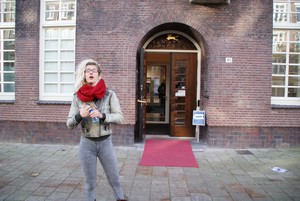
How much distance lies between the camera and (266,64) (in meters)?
7.91

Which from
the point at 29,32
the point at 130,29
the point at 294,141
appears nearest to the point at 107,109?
the point at 130,29

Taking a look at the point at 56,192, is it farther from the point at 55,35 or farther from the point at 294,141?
the point at 294,141

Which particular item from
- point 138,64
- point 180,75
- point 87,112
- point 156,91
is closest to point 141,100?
point 138,64

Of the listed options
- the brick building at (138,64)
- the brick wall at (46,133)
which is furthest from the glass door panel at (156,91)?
the brick wall at (46,133)

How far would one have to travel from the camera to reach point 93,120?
359 cm

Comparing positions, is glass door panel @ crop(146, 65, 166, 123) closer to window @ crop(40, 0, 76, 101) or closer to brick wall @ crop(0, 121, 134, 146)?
brick wall @ crop(0, 121, 134, 146)

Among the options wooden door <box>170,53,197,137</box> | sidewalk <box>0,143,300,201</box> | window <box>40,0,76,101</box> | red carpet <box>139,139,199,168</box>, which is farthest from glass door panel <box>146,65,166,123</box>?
sidewalk <box>0,143,300,201</box>

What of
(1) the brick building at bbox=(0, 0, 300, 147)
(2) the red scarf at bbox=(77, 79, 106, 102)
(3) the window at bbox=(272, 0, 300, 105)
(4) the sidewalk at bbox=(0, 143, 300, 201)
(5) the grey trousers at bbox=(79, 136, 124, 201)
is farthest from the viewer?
(3) the window at bbox=(272, 0, 300, 105)

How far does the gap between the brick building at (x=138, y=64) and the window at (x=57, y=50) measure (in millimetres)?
30

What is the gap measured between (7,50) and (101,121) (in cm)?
670

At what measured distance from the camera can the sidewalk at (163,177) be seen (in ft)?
15.5

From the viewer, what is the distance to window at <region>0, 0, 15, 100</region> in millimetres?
8758

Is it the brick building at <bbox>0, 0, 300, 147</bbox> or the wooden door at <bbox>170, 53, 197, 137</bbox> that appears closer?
the brick building at <bbox>0, 0, 300, 147</bbox>

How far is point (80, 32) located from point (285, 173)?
638 centimetres
